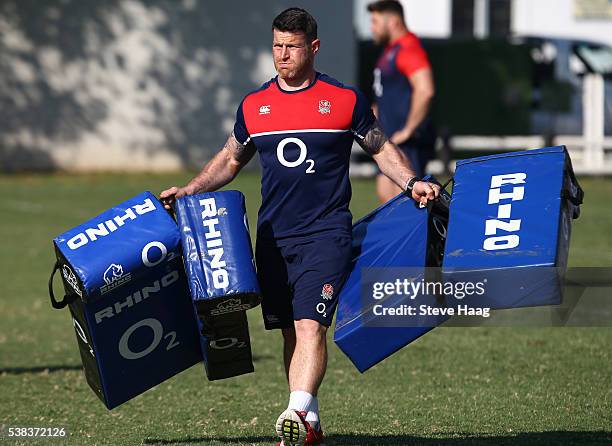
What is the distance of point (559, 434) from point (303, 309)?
4.99ft

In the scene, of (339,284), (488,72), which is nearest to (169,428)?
(339,284)

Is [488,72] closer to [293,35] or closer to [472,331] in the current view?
[472,331]

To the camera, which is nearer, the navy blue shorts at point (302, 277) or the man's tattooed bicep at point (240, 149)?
the navy blue shorts at point (302, 277)

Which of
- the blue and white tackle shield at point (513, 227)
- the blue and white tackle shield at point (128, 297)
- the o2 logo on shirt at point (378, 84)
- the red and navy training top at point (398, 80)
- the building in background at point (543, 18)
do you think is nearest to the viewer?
the blue and white tackle shield at point (513, 227)

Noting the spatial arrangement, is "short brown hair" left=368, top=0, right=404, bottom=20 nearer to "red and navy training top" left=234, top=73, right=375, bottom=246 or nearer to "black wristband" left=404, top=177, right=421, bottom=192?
"red and navy training top" left=234, top=73, right=375, bottom=246

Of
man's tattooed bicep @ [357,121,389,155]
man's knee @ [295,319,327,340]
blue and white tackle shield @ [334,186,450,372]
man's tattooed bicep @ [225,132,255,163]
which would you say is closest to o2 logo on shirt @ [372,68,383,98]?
man's tattooed bicep @ [225,132,255,163]

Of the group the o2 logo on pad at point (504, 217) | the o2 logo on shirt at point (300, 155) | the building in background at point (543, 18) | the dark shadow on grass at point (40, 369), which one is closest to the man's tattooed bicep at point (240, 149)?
the o2 logo on shirt at point (300, 155)

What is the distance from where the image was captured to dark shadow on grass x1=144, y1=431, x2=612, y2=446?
6.21m

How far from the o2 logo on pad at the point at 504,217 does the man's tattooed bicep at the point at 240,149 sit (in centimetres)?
123

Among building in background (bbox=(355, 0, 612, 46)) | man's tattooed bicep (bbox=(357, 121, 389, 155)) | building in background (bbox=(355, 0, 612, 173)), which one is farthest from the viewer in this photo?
building in background (bbox=(355, 0, 612, 46))

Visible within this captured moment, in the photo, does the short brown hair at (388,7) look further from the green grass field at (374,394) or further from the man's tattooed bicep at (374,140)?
the man's tattooed bicep at (374,140)

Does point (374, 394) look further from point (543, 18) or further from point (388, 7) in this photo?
point (543, 18)

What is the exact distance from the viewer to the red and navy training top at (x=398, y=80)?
1105 cm

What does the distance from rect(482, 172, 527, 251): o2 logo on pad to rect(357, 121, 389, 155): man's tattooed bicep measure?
23.6 inches
